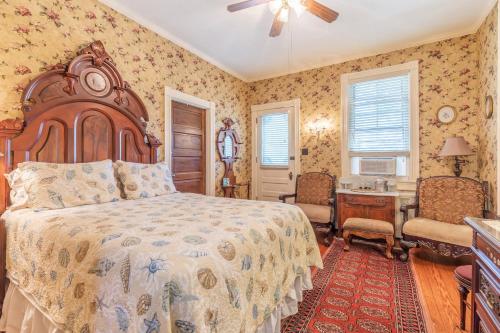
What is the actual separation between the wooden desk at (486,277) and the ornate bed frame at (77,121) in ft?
9.02

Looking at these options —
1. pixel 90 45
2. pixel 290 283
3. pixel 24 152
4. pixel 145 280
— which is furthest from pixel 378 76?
pixel 24 152

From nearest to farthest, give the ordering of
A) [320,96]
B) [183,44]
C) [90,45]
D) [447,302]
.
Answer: [447,302] → [90,45] → [183,44] → [320,96]

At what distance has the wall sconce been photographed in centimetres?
416

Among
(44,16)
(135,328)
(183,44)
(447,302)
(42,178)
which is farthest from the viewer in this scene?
(183,44)

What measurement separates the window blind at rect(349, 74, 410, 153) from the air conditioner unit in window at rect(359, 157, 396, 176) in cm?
17

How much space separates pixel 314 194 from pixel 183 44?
9.86 ft

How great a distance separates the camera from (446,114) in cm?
328

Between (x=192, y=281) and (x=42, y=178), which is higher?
(x=42, y=178)

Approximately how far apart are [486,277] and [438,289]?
143 centimetres

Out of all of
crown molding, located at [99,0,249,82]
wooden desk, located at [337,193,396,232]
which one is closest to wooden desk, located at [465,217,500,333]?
wooden desk, located at [337,193,396,232]

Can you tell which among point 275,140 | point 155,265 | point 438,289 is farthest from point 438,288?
point 275,140

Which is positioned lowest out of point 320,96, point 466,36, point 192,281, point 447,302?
point 447,302

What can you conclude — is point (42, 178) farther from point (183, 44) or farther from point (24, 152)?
point (183, 44)

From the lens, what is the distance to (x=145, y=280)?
908mm
